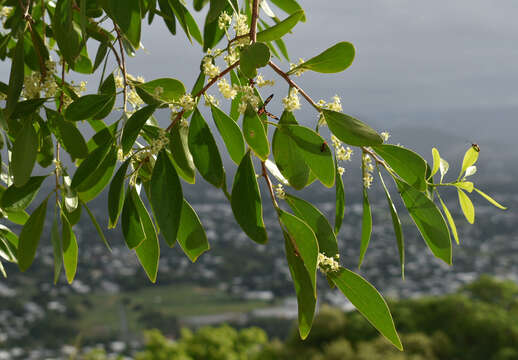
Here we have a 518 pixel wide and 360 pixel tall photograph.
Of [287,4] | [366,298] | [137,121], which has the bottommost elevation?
[366,298]

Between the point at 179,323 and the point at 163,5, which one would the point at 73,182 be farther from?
the point at 179,323

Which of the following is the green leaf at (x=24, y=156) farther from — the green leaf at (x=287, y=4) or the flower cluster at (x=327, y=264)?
the green leaf at (x=287, y=4)

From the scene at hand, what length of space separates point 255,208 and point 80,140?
352mm

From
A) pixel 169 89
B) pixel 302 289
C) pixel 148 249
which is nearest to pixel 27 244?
pixel 148 249

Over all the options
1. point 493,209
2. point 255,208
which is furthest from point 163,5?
point 493,209

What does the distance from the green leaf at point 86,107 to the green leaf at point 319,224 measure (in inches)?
11.9

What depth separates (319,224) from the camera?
67 cm

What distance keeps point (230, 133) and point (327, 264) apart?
200mm

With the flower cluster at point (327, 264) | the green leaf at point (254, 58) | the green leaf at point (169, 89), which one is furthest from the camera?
the green leaf at point (169, 89)

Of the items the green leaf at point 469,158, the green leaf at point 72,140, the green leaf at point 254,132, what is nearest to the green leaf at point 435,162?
the green leaf at point 469,158

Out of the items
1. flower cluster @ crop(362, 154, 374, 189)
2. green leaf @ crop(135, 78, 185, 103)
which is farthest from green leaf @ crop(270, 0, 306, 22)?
flower cluster @ crop(362, 154, 374, 189)

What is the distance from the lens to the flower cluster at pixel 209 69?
60 cm

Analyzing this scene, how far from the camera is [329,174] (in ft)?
1.92

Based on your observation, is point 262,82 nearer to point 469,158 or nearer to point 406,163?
point 406,163
